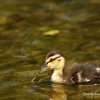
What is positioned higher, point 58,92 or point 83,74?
point 83,74

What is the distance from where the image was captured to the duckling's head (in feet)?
32.8

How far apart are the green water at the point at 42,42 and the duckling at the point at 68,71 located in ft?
0.45

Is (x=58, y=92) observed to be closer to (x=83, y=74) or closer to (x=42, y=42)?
(x=83, y=74)

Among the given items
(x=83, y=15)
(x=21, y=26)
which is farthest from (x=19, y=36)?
(x=83, y=15)

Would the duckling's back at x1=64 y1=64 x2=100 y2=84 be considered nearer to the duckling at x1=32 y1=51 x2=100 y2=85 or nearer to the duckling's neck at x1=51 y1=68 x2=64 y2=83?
the duckling at x1=32 y1=51 x2=100 y2=85

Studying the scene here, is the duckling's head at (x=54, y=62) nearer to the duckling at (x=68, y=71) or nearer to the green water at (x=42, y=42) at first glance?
the duckling at (x=68, y=71)

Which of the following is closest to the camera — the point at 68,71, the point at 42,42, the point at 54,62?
the point at 68,71

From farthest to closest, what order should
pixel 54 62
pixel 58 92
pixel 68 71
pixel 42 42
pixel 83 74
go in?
pixel 42 42 → pixel 54 62 → pixel 68 71 → pixel 83 74 → pixel 58 92

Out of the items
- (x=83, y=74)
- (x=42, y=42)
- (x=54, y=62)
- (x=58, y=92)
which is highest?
(x=42, y=42)

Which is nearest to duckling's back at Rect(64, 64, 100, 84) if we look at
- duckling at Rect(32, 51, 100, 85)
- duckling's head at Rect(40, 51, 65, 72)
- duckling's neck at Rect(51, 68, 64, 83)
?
duckling at Rect(32, 51, 100, 85)

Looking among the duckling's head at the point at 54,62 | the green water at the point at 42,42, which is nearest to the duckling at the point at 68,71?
the duckling's head at the point at 54,62

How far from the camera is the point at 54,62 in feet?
33.1

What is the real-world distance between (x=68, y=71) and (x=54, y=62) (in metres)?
0.28

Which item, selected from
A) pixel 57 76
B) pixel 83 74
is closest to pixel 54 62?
pixel 57 76
